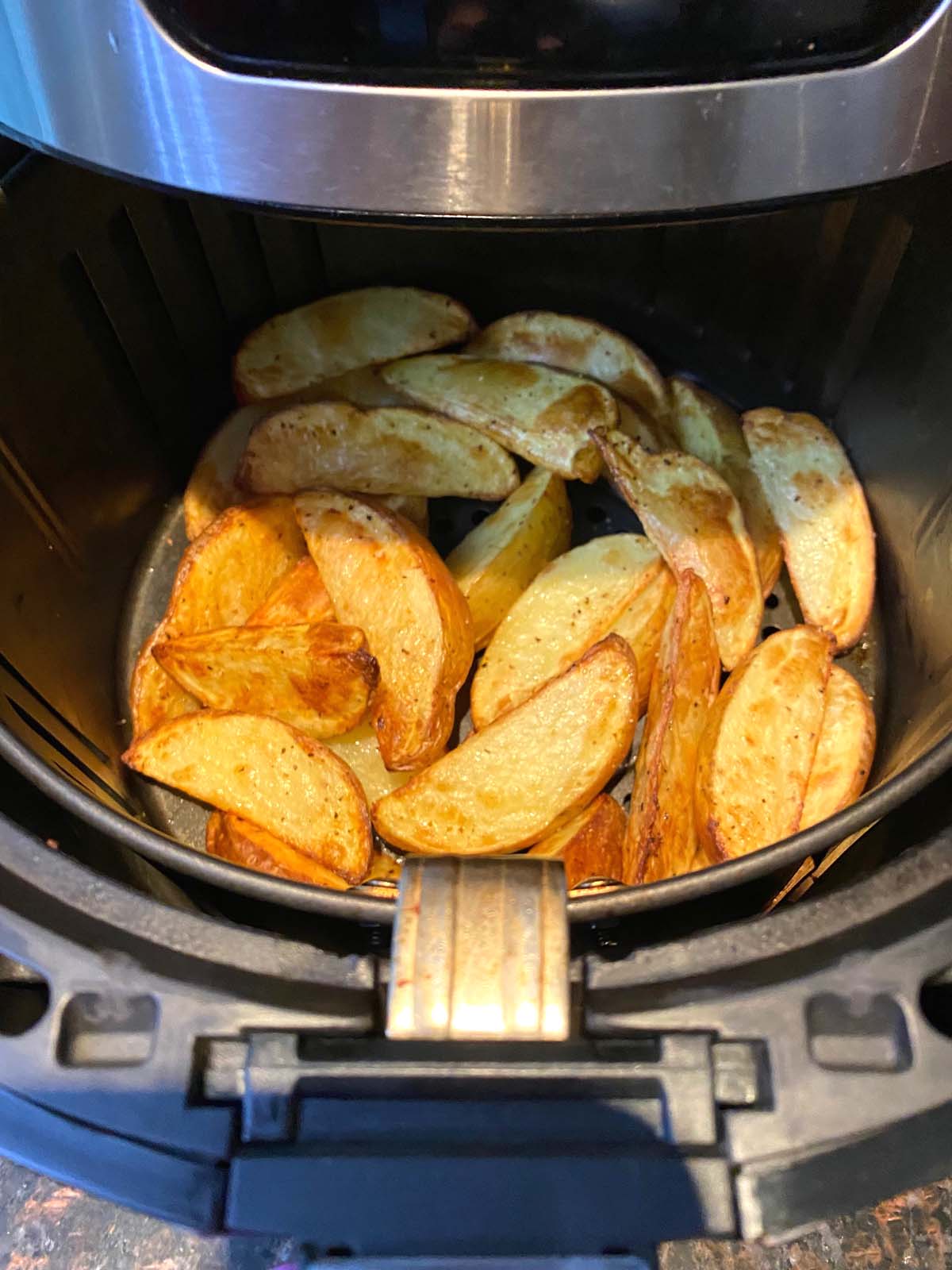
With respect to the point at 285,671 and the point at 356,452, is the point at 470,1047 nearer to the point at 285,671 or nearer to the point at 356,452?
the point at 285,671

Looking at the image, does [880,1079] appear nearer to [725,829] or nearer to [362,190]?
[725,829]

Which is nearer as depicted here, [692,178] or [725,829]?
[692,178]

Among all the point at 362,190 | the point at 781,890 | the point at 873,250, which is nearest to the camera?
the point at 362,190

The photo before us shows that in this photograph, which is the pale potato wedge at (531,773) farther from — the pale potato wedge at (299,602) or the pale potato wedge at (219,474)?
the pale potato wedge at (219,474)

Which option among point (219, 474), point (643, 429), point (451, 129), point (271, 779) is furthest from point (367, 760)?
point (451, 129)

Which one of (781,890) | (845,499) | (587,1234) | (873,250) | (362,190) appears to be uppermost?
(873,250)

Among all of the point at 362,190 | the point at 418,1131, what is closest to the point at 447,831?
the point at 418,1131

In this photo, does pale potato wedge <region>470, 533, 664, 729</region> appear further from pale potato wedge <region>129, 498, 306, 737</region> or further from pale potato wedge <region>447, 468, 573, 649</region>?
pale potato wedge <region>129, 498, 306, 737</region>

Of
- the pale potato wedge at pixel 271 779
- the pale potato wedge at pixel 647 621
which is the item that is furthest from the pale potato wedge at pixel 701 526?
the pale potato wedge at pixel 271 779

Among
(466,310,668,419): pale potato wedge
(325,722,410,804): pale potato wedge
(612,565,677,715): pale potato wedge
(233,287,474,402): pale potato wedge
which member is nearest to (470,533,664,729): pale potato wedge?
(612,565,677,715): pale potato wedge
